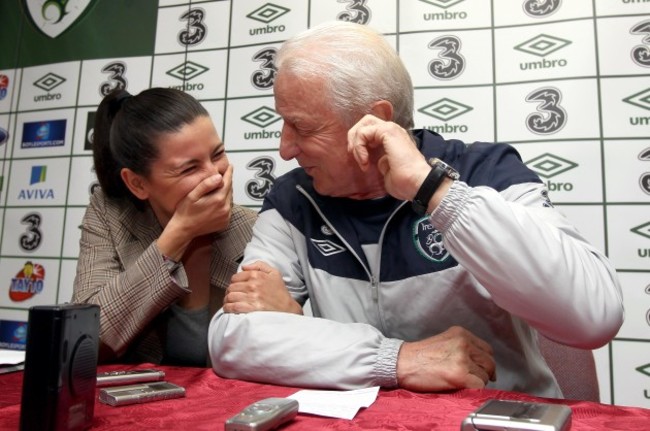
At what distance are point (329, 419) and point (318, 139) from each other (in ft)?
2.29

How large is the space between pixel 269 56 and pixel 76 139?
99cm

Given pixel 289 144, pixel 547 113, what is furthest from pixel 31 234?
pixel 547 113

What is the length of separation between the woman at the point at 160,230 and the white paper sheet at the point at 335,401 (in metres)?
0.68

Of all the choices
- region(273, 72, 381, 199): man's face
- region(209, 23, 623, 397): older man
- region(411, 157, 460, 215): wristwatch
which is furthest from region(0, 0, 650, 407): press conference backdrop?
region(411, 157, 460, 215): wristwatch

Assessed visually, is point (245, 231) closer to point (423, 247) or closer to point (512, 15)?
point (423, 247)

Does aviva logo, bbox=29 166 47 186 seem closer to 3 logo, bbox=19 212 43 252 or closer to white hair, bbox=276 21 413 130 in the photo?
3 logo, bbox=19 212 43 252

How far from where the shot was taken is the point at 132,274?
137 cm

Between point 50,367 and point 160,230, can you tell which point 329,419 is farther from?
point 160,230

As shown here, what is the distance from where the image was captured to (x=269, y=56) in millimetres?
2193

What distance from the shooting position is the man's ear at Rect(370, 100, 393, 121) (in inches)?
48.0

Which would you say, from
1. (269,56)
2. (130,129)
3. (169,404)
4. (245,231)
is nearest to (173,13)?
(269,56)

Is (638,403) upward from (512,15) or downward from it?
downward

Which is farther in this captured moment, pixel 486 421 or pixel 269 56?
pixel 269 56

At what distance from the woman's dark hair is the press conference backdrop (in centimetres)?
57
